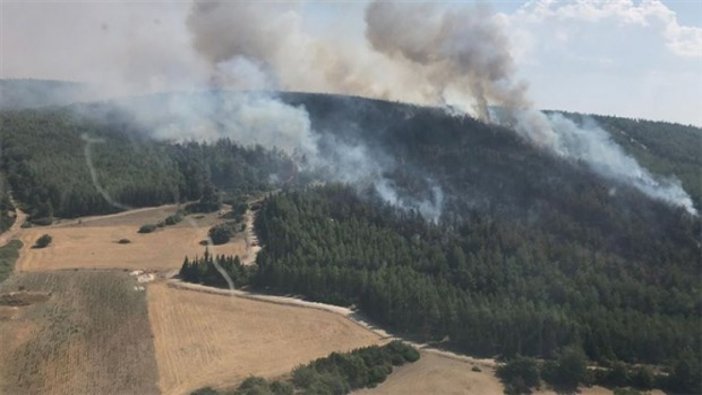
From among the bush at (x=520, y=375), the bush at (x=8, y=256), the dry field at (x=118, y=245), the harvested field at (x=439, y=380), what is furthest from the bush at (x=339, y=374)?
the bush at (x=8, y=256)

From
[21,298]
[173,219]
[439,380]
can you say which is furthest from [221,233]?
[439,380]

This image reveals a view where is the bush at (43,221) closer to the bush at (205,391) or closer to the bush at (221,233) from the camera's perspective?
the bush at (221,233)

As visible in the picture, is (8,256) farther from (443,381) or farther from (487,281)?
(443,381)

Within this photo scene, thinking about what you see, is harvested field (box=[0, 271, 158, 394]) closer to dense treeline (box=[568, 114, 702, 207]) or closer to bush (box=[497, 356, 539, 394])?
bush (box=[497, 356, 539, 394])

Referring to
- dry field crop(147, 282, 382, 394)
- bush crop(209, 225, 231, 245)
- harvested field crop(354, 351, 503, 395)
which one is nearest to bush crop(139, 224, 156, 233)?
bush crop(209, 225, 231, 245)

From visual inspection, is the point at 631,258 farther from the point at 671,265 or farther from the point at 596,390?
the point at 596,390

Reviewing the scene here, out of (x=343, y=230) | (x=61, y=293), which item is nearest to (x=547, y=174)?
A: (x=343, y=230)
